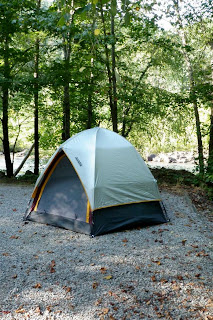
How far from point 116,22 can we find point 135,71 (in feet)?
6.42

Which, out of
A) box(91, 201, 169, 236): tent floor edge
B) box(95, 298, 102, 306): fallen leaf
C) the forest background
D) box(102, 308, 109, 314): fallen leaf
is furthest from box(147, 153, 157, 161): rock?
box(102, 308, 109, 314): fallen leaf

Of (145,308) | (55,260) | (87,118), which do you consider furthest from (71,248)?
(87,118)

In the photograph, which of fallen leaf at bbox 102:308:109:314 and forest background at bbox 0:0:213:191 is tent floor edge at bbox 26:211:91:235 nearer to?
fallen leaf at bbox 102:308:109:314

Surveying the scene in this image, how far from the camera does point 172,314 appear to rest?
287 cm

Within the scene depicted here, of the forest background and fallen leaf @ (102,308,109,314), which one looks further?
the forest background

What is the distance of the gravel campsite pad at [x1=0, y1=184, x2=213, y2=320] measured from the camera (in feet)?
9.67

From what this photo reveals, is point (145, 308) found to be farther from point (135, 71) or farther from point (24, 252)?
point (135, 71)

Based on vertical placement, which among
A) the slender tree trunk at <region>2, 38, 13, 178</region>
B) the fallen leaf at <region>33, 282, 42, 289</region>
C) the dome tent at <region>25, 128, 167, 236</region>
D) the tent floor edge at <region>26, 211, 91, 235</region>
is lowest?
the fallen leaf at <region>33, 282, 42, 289</region>

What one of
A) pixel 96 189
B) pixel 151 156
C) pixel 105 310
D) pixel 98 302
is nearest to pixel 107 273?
pixel 98 302

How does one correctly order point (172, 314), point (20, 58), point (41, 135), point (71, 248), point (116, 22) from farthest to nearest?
point (41, 135), point (116, 22), point (20, 58), point (71, 248), point (172, 314)

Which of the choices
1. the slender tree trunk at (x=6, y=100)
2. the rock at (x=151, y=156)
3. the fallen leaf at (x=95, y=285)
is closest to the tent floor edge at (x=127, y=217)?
the fallen leaf at (x=95, y=285)

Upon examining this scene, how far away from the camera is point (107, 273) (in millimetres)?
3678

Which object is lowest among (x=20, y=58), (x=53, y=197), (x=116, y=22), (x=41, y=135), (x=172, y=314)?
(x=172, y=314)

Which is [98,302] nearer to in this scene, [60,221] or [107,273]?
[107,273]
